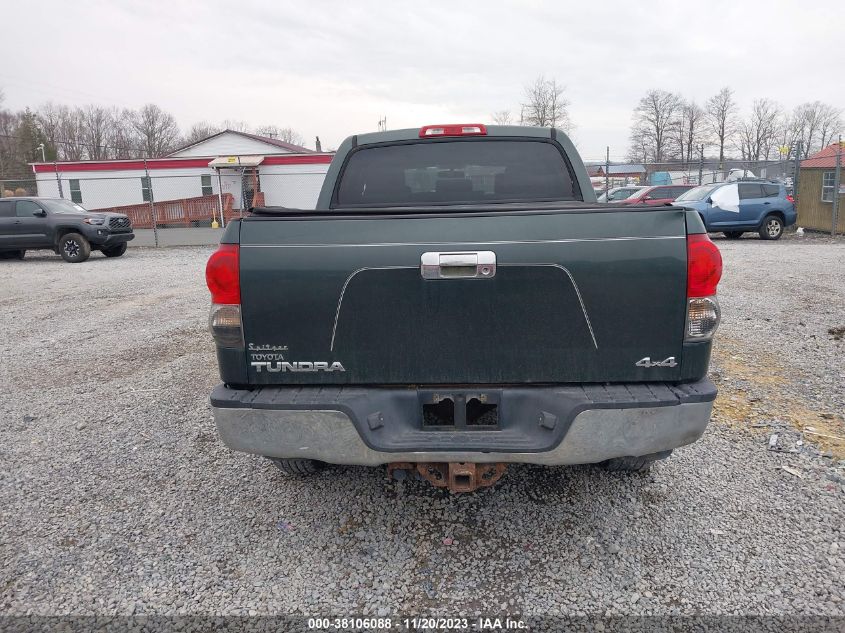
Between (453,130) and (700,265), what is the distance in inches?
86.1

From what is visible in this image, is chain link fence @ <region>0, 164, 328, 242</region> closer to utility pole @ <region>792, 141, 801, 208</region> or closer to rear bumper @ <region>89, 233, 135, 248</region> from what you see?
rear bumper @ <region>89, 233, 135, 248</region>

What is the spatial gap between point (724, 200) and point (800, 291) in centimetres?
814

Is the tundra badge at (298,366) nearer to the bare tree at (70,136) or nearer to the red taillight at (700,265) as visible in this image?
the red taillight at (700,265)

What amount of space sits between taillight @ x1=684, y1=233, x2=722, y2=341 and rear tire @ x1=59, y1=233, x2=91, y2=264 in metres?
15.9

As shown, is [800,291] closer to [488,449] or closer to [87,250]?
[488,449]

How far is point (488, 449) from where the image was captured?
2.34 metres

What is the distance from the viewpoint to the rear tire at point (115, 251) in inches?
632

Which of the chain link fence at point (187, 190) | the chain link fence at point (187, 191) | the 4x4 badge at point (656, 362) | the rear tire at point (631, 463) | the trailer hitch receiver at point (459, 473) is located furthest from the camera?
the chain link fence at point (187, 190)

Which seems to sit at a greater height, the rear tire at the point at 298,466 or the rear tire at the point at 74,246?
the rear tire at the point at 74,246

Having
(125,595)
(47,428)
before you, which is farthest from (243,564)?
(47,428)

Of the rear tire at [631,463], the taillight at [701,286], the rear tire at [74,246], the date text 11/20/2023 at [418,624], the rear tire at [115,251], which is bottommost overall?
the date text 11/20/2023 at [418,624]

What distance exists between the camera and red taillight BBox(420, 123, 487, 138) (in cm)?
399

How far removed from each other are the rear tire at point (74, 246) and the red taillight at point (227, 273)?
14736 mm

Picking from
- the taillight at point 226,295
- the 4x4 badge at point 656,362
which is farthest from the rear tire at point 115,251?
the 4x4 badge at point 656,362
